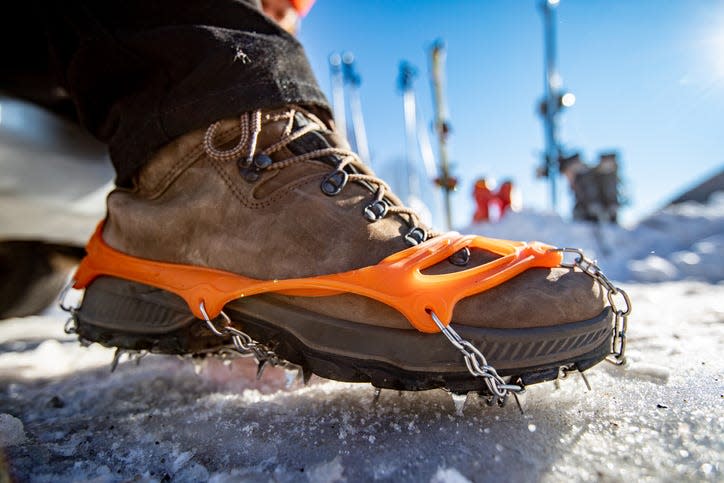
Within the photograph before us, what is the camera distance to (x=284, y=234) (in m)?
0.83

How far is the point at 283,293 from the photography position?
81cm

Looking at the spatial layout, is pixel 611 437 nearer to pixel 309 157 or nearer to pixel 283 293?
pixel 283 293

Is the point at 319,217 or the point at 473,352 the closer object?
the point at 473,352

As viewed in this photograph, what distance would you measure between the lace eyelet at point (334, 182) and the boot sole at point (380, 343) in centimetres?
23

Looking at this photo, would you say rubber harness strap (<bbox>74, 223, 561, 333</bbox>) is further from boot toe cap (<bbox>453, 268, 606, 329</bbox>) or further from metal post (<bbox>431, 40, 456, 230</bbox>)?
metal post (<bbox>431, 40, 456, 230</bbox>)

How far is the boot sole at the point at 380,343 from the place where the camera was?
68 cm

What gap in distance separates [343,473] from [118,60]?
0.94 meters

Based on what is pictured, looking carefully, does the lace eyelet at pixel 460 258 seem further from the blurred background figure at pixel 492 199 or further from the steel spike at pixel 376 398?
the blurred background figure at pixel 492 199

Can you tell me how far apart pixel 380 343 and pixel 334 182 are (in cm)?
33

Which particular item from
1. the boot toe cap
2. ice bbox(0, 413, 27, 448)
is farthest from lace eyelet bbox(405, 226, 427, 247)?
ice bbox(0, 413, 27, 448)

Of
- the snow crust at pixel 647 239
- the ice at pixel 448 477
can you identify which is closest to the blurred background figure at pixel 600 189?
the snow crust at pixel 647 239

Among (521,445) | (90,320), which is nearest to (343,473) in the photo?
(521,445)

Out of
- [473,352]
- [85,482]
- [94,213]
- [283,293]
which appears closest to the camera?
[85,482]

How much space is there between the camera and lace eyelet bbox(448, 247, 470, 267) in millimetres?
782
